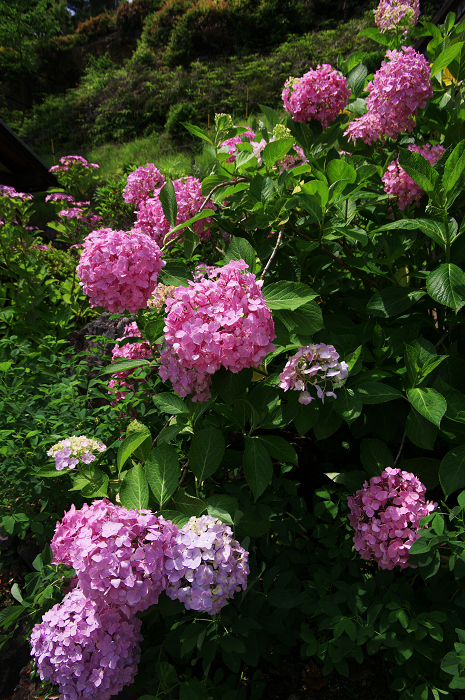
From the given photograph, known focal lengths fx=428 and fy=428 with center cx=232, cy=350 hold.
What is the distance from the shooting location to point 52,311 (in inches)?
159

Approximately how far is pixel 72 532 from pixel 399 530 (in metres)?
1.00

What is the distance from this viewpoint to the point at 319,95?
199 cm

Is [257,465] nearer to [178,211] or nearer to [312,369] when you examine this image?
[312,369]

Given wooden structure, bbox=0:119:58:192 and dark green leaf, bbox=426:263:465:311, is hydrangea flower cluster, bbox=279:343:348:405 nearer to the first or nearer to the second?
dark green leaf, bbox=426:263:465:311

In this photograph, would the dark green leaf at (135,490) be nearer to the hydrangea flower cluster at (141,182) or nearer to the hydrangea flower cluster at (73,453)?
the hydrangea flower cluster at (73,453)

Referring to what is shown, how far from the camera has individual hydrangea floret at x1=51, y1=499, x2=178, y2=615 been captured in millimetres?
1022

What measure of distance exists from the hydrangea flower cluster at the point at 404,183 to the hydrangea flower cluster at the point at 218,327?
98 centimetres

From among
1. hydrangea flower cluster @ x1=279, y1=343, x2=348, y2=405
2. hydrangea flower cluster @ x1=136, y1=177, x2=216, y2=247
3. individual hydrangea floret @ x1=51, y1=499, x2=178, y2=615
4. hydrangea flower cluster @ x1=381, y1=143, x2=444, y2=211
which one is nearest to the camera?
individual hydrangea floret @ x1=51, y1=499, x2=178, y2=615

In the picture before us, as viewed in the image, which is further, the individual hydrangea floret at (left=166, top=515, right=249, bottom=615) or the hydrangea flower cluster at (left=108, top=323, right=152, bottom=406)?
the hydrangea flower cluster at (left=108, top=323, right=152, bottom=406)

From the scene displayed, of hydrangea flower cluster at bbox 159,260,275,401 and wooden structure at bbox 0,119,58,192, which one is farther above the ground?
hydrangea flower cluster at bbox 159,260,275,401

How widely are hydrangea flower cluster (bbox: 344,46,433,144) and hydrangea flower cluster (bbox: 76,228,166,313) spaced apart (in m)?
1.18

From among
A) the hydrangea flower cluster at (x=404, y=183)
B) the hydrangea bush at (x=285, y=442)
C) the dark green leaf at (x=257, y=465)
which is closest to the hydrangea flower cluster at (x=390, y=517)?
the hydrangea bush at (x=285, y=442)

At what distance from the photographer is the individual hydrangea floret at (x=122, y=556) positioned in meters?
1.02

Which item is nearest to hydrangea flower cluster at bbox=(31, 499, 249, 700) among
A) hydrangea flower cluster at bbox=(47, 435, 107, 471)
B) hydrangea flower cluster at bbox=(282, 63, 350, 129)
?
hydrangea flower cluster at bbox=(47, 435, 107, 471)
